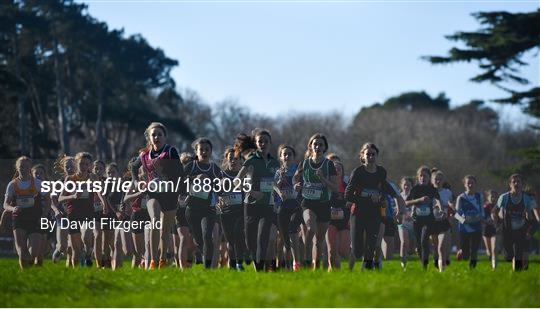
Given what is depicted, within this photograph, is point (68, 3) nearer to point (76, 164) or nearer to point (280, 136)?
point (280, 136)

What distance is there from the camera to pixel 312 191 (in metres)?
16.6

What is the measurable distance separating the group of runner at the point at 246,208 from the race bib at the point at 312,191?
0.02m

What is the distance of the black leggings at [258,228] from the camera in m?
16.3

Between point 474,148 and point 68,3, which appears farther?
point 474,148

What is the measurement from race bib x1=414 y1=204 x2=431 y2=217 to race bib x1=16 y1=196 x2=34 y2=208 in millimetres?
7769

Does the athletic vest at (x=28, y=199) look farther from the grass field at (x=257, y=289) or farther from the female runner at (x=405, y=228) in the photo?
the female runner at (x=405, y=228)

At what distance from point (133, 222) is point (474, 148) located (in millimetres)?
75219

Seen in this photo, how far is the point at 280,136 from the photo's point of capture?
306ft

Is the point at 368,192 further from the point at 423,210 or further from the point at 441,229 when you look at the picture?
the point at 441,229

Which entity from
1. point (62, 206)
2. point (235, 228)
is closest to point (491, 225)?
point (235, 228)

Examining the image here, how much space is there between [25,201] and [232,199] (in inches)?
151

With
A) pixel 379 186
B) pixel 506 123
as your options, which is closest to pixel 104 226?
pixel 379 186

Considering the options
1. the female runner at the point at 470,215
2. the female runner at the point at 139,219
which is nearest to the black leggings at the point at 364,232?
the female runner at the point at 139,219
